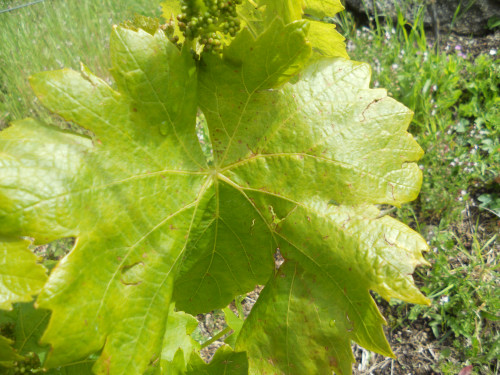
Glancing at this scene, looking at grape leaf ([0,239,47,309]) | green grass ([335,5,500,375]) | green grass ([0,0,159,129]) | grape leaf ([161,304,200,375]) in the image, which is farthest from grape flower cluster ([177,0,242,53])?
green grass ([0,0,159,129])

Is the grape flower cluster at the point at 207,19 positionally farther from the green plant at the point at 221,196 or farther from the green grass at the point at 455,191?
the green grass at the point at 455,191

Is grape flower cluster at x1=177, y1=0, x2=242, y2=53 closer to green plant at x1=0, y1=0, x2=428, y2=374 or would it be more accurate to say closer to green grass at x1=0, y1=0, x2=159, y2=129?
green plant at x1=0, y1=0, x2=428, y2=374

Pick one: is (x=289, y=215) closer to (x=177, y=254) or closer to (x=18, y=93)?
(x=177, y=254)

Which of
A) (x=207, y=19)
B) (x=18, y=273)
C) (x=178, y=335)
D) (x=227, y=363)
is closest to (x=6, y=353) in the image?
(x=18, y=273)

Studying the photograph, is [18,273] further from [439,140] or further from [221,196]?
[439,140]

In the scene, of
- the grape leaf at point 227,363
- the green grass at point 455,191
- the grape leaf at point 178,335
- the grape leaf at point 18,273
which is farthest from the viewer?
the green grass at point 455,191

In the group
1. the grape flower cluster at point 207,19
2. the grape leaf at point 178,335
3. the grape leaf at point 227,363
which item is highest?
the grape flower cluster at point 207,19

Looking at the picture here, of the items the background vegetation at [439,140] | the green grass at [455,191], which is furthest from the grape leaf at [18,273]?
the green grass at [455,191]
